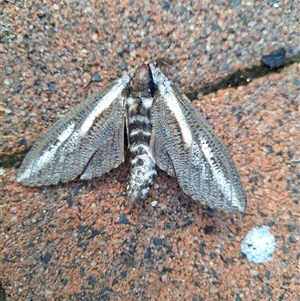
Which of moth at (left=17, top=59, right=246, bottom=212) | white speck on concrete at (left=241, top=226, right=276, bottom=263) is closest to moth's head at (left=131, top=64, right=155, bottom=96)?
moth at (left=17, top=59, right=246, bottom=212)

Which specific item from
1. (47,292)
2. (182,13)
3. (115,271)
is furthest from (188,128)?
(47,292)

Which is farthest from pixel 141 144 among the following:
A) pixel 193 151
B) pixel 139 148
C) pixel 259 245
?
pixel 259 245

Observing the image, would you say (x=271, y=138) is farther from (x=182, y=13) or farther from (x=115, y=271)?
(x=115, y=271)

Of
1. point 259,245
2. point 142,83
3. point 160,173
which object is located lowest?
point 259,245

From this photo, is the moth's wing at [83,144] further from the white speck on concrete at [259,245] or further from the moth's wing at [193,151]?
the white speck on concrete at [259,245]

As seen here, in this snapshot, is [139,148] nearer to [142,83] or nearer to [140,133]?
[140,133]

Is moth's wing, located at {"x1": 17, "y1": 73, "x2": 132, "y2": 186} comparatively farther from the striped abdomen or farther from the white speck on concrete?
the white speck on concrete

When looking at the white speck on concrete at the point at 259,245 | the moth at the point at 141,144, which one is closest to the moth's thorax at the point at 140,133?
the moth at the point at 141,144
